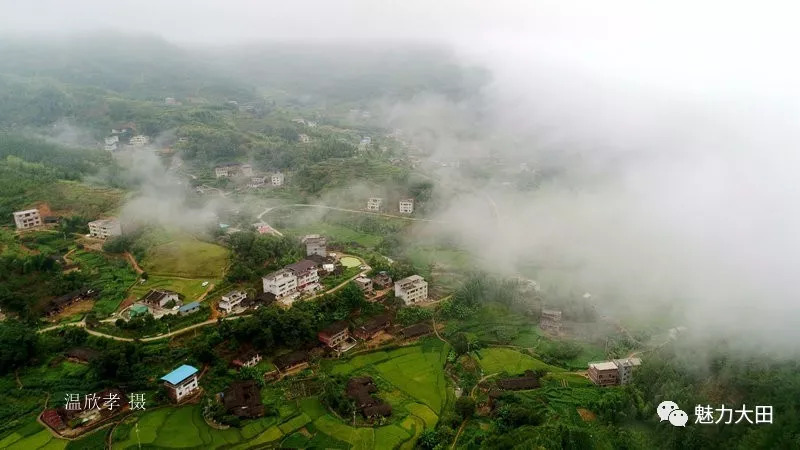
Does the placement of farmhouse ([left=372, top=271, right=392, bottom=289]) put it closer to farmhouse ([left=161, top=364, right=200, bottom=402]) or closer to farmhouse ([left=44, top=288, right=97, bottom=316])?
farmhouse ([left=161, top=364, right=200, bottom=402])

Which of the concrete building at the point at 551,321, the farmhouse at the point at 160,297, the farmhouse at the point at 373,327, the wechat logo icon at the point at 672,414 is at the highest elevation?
the farmhouse at the point at 160,297

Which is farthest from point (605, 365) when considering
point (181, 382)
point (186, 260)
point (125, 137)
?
point (125, 137)

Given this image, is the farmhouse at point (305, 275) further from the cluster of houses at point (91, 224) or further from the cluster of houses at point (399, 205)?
the cluster of houses at point (399, 205)

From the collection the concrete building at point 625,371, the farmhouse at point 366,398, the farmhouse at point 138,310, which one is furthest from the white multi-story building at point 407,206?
the concrete building at point 625,371

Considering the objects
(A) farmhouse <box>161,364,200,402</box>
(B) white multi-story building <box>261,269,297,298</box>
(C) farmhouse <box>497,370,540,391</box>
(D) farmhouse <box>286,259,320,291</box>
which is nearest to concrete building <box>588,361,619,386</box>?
(C) farmhouse <box>497,370,540,391</box>

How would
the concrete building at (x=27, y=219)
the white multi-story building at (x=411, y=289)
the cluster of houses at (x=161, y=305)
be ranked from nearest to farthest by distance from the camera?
the cluster of houses at (x=161, y=305)
the white multi-story building at (x=411, y=289)
the concrete building at (x=27, y=219)

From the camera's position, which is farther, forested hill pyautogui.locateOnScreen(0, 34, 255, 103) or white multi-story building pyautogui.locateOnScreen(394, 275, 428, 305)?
forested hill pyautogui.locateOnScreen(0, 34, 255, 103)

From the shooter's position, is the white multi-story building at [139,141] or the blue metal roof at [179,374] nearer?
the blue metal roof at [179,374]
